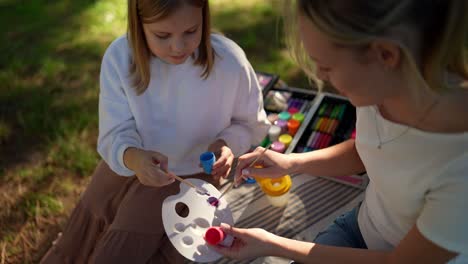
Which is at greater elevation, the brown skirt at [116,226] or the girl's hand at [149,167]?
the girl's hand at [149,167]

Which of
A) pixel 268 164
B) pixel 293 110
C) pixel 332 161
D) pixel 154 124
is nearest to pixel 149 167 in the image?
pixel 154 124

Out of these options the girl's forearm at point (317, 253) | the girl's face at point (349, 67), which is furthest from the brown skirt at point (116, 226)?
the girl's face at point (349, 67)

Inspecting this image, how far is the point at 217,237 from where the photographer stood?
3.15 feet

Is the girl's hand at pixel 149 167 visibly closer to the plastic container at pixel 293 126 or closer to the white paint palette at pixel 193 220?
the white paint palette at pixel 193 220

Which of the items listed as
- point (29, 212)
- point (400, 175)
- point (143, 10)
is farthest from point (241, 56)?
point (29, 212)

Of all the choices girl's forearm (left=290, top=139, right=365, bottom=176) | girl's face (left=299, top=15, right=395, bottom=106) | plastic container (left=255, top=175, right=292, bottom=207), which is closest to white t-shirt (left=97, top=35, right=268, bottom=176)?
plastic container (left=255, top=175, right=292, bottom=207)

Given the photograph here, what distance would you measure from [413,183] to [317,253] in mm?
248

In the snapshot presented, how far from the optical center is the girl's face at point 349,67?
2.33ft

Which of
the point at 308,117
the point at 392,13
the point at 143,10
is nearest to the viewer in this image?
the point at 392,13

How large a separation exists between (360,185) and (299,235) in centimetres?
30

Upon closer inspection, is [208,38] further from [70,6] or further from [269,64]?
[70,6]

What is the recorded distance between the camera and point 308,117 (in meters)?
1.80

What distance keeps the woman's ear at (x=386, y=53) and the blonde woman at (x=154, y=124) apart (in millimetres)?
518

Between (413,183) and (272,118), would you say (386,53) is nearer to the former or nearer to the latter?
(413,183)
